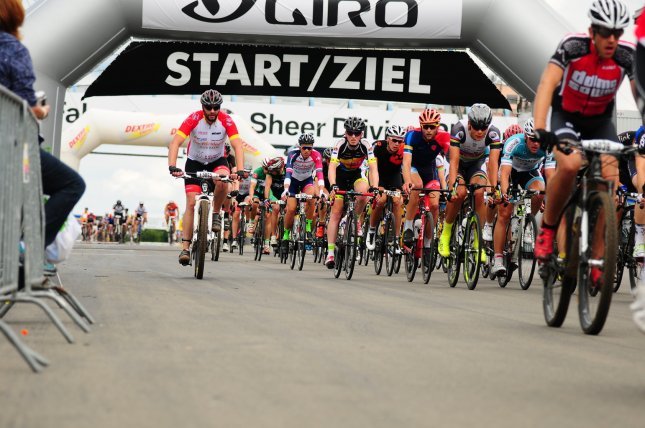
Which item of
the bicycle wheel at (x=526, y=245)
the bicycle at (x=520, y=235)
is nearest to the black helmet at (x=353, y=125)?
the bicycle at (x=520, y=235)

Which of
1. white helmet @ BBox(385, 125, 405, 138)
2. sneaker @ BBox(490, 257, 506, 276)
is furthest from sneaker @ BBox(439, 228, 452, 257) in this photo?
white helmet @ BBox(385, 125, 405, 138)

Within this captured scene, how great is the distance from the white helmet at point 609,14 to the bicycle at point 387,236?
23.7 feet

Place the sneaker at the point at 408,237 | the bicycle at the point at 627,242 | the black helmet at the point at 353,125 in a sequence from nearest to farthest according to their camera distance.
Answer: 1. the bicycle at the point at 627,242
2. the sneaker at the point at 408,237
3. the black helmet at the point at 353,125

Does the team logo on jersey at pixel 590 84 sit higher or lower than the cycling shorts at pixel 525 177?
higher

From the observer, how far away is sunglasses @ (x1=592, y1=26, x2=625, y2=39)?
754 cm

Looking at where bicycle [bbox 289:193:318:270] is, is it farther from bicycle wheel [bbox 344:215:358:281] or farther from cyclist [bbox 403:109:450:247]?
Answer: cyclist [bbox 403:109:450:247]

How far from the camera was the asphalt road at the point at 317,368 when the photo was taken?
3.90m

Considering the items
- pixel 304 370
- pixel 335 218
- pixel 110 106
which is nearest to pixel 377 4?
pixel 335 218

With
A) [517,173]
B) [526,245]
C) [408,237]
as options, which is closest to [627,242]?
[526,245]

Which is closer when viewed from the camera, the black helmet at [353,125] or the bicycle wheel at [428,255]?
the bicycle wheel at [428,255]

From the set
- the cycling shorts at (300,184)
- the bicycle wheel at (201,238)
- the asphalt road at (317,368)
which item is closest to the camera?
the asphalt road at (317,368)

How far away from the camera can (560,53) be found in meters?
7.62

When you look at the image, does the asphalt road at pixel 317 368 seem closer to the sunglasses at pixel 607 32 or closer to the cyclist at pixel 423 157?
the sunglasses at pixel 607 32

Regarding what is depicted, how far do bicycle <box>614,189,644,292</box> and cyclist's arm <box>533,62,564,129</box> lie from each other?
5095mm
